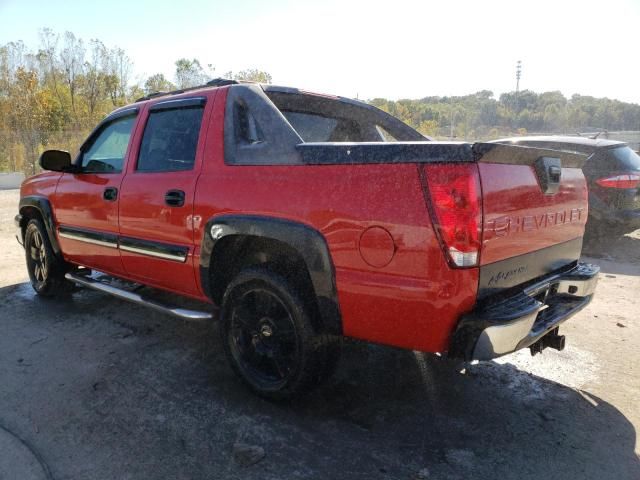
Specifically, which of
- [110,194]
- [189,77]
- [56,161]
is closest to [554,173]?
[110,194]

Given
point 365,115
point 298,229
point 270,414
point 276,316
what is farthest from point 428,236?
point 365,115

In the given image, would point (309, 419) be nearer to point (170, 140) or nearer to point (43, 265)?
point (170, 140)

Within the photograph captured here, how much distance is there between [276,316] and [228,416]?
2.02 ft

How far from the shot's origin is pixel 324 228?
2365 mm

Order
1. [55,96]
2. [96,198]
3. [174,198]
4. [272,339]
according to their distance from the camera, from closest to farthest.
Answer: [272,339] → [174,198] → [96,198] → [55,96]

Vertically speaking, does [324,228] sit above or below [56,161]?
below

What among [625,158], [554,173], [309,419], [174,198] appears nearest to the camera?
[554,173]

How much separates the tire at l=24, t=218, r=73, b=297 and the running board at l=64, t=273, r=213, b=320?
56cm

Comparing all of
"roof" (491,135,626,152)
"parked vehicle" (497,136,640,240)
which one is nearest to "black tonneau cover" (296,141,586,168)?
"roof" (491,135,626,152)

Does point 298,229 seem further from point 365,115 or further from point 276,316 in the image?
point 365,115

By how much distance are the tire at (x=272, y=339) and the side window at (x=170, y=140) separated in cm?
96

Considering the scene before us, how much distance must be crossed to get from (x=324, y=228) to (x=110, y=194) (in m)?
2.11

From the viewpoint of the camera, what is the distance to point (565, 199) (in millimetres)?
2713

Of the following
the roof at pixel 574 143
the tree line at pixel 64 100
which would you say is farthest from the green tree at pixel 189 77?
the roof at pixel 574 143
